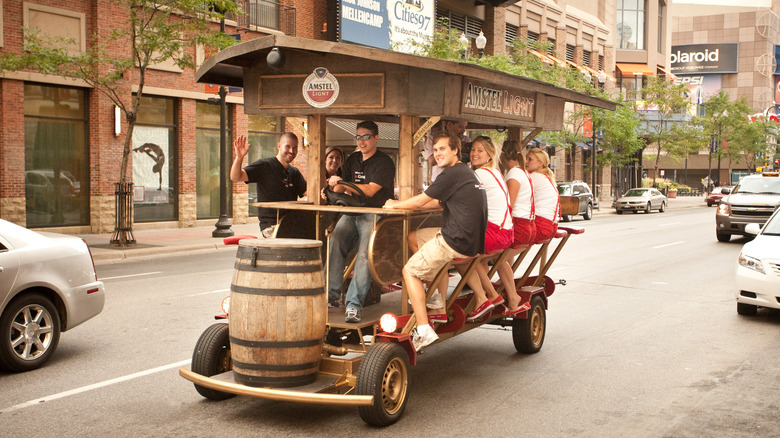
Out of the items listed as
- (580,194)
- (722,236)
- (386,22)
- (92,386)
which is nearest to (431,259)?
(92,386)

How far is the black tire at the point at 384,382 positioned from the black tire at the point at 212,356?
1201 millimetres

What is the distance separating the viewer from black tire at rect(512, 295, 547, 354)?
25.8 feet

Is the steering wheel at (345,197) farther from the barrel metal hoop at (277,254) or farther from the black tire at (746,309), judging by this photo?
the black tire at (746,309)

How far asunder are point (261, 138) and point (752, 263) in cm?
2107

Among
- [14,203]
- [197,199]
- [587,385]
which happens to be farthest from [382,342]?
[197,199]

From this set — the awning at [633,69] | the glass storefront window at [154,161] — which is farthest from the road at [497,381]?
the awning at [633,69]

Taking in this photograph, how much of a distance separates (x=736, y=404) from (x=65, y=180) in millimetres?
19957

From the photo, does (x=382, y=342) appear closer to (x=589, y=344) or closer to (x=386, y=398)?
(x=386, y=398)

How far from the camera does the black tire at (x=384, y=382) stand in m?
5.39

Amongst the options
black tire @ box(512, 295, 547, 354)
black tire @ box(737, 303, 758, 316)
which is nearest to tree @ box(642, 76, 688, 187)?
black tire @ box(737, 303, 758, 316)

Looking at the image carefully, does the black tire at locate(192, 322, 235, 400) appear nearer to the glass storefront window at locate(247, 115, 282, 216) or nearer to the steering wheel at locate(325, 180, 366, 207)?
the steering wheel at locate(325, 180, 366, 207)

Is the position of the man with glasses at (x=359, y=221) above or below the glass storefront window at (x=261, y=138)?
below

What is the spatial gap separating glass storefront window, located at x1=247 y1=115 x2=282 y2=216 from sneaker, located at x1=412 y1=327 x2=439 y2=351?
72.9ft

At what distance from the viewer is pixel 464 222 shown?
6.24 meters
